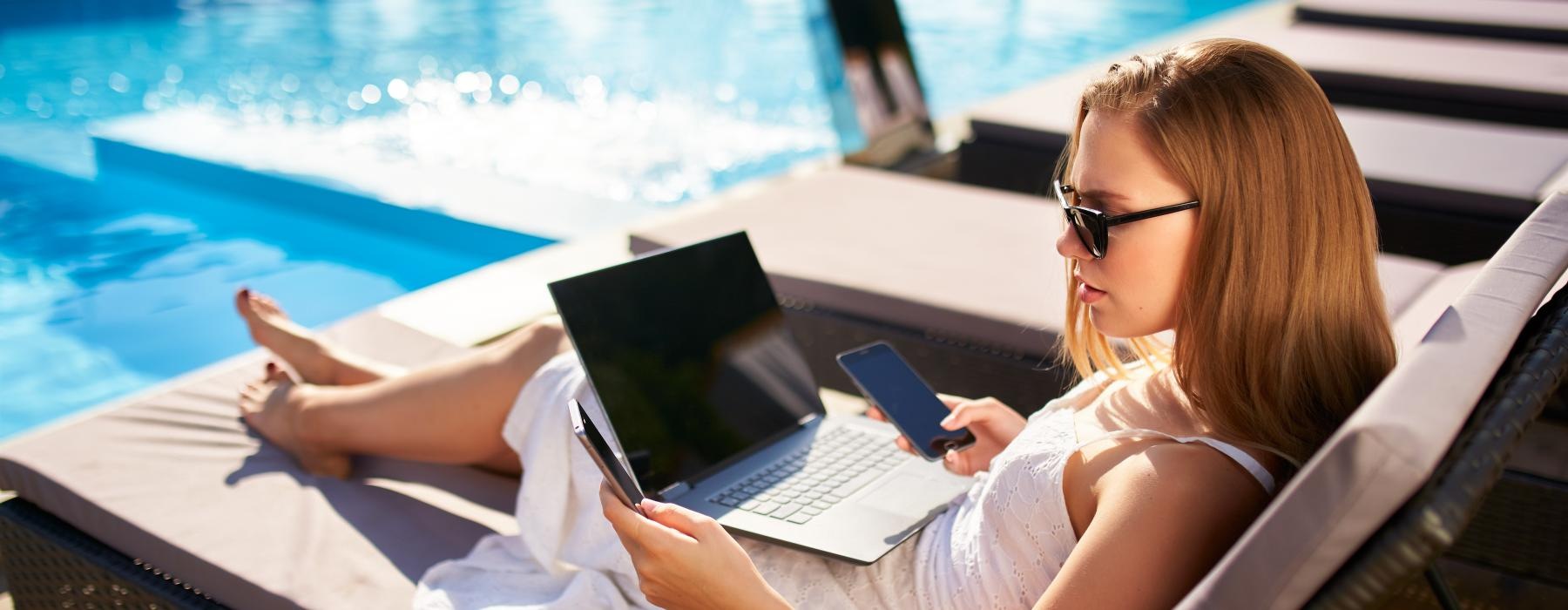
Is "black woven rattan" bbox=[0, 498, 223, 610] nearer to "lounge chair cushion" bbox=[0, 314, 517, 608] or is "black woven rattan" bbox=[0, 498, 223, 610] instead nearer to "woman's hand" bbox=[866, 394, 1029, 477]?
"lounge chair cushion" bbox=[0, 314, 517, 608]

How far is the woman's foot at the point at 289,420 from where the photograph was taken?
2438mm

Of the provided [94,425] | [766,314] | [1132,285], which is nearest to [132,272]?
[94,425]

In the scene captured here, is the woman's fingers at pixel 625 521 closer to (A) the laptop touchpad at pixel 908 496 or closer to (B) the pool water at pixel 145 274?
(A) the laptop touchpad at pixel 908 496

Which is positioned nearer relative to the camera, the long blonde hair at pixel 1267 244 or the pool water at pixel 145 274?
the long blonde hair at pixel 1267 244

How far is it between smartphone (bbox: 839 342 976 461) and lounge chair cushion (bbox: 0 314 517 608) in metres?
0.73

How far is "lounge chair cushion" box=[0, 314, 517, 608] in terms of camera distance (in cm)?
210

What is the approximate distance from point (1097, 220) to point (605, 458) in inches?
25.3

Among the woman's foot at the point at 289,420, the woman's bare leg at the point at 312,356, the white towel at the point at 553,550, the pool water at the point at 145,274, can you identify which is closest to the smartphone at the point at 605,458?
the white towel at the point at 553,550

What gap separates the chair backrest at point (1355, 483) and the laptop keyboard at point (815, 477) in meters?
0.87

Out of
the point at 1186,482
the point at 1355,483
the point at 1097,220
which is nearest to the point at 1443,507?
the point at 1355,483

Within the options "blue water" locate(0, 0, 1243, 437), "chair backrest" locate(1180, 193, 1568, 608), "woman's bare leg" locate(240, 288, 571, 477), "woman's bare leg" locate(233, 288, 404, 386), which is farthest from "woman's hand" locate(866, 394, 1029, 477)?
"blue water" locate(0, 0, 1243, 437)

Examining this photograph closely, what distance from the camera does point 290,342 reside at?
2713 millimetres

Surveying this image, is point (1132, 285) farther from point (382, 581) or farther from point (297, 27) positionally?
point (297, 27)

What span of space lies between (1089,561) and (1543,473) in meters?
1.73
